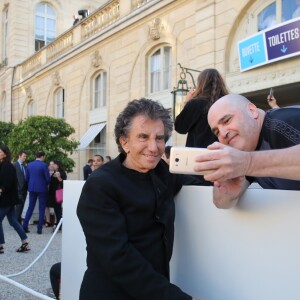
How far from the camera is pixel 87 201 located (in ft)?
5.86

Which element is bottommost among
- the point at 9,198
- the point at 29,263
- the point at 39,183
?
the point at 29,263

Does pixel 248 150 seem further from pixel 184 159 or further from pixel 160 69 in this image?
pixel 160 69

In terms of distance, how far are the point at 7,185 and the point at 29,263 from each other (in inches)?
62.9

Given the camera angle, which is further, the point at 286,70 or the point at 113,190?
the point at 286,70

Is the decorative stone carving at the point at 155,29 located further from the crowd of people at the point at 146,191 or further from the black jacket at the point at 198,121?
the crowd of people at the point at 146,191

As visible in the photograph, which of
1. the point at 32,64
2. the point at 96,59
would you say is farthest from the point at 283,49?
the point at 32,64

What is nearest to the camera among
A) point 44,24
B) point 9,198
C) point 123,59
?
point 9,198

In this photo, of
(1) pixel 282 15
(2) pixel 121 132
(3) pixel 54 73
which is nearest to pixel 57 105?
(3) pixel 54 73

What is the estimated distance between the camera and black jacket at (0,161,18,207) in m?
7.34

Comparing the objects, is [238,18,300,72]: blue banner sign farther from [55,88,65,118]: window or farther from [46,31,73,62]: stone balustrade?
[55,88,65,118]: window

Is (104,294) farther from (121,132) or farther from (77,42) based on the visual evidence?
(77,42)

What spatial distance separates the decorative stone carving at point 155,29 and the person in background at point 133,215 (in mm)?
12265

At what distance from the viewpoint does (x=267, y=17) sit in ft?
33.6

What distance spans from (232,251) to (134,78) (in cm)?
1372
